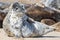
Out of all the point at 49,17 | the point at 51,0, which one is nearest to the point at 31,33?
the point at 49,17

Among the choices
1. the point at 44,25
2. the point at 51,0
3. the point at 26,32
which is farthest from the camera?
the point at 51,0

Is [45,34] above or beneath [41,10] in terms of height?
beneath

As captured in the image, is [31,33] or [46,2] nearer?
[31,33]

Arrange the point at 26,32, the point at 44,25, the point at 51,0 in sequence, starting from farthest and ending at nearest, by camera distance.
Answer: the point at 51,0
the point at 44,25
the point at 26,32

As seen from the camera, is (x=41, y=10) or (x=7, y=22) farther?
(x=41, y=10)

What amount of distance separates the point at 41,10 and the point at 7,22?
0.32 m

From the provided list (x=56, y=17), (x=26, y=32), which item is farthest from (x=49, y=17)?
(x=26, y=32)

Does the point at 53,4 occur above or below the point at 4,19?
above

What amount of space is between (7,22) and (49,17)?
36cm

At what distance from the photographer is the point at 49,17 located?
1275 mm

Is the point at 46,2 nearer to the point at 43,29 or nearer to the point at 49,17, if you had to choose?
the point at 49,17

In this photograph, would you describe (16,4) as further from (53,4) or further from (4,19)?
(53,4)

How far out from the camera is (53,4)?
1.30m

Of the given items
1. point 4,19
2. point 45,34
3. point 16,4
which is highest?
point 16,4
